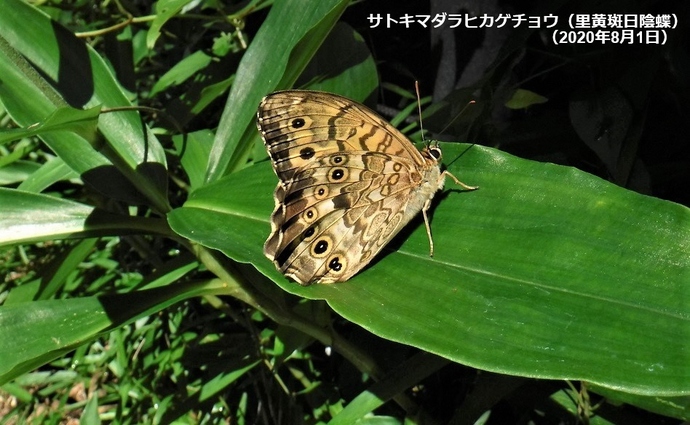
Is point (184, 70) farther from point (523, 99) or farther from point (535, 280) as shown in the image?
point (535, 280)

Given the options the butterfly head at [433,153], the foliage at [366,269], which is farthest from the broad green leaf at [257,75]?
the butterfly head at [433,153]

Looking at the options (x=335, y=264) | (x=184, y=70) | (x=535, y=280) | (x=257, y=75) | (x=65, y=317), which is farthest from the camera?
(x=184, y=70)

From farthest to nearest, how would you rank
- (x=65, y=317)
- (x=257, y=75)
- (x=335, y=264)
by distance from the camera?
(x=257, y=75) < (x=65, y=317) < (x=335, y=264)

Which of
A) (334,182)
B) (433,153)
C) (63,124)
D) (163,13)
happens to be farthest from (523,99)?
(63,124)

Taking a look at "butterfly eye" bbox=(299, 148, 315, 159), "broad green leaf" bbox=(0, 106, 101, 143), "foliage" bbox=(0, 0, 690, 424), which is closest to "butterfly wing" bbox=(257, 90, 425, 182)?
"butterfly eye" bbox=(299, 148, 315, 159)

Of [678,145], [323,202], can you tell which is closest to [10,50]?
[323,202]

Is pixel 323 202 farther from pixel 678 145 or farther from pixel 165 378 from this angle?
pixel 165 378

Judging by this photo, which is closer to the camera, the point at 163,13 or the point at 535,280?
the point at 535,280
